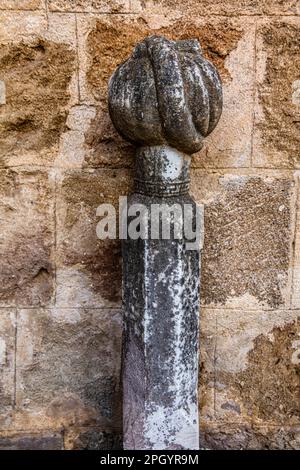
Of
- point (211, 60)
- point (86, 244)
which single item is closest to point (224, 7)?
point (211, 60)

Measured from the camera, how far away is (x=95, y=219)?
1.81m

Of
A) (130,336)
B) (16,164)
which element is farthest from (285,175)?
(16,164)

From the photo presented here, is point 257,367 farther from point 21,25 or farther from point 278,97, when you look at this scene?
point 21,25

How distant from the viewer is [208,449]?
1955mm

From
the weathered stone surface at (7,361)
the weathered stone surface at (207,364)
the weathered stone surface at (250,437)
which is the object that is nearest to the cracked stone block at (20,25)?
the weathered stone surface at (7,361)

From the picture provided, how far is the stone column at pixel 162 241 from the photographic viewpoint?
141 cm

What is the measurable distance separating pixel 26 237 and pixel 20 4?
0.73m

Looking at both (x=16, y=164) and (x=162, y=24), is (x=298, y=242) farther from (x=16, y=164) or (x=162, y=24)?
(x=16, y=164)

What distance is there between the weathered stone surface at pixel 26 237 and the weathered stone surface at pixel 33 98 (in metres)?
0.08

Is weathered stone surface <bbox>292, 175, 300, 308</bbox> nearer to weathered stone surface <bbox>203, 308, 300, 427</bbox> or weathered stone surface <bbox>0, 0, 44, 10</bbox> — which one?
weathered stone surface <bbox>203, 308, 300, 427</bbox>

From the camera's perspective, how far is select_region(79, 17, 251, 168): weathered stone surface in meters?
1.68

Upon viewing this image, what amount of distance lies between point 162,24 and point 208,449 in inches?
57.7

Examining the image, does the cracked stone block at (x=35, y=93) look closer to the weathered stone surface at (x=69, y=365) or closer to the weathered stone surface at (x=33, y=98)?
the weathered stone surface at (x=33, y=98)

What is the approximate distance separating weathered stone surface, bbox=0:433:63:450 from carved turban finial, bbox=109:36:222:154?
3.66ft
